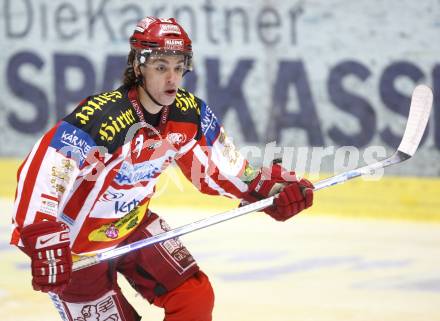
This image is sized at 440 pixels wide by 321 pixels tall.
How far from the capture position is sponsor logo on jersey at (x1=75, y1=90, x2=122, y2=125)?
122 inches

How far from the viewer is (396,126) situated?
6.70 m

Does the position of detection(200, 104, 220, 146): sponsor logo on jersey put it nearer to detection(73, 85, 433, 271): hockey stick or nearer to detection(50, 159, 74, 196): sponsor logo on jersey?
detection(73, 85, 433, 271): hockey stick

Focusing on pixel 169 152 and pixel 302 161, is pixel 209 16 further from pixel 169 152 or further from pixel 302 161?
pixel 169 152

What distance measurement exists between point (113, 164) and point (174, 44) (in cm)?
46

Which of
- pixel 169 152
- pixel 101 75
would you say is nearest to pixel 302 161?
pixel 101 75

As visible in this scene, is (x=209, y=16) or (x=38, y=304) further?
(x=209, y=16)

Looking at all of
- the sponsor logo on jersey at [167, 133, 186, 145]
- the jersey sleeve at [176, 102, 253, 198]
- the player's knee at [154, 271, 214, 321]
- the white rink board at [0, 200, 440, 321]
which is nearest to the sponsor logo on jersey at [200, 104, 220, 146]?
the jersey sleeve at [176, 102, 253, 198]

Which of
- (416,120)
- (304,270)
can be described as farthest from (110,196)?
(304,270)

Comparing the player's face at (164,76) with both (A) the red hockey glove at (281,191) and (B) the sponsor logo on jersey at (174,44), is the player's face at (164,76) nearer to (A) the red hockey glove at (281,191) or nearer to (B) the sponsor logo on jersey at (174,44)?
(B) the sponsor logo on jersey at (174,44)

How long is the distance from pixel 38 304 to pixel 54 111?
305cm

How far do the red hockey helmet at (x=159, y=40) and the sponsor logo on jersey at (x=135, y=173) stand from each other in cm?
36

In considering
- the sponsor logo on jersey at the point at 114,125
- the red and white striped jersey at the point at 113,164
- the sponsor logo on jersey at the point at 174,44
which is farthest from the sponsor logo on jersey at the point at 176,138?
the sponsor logo on jersey at the point at 174,44

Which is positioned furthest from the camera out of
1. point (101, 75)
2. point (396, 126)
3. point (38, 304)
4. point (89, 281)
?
point (101, 75)

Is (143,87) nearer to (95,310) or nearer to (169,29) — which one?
(169,29)
